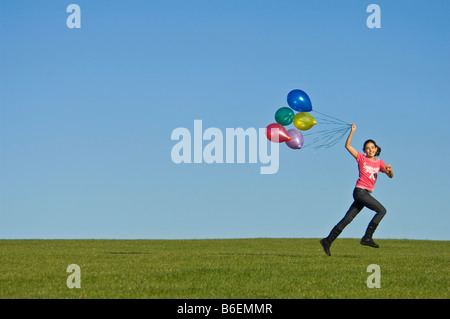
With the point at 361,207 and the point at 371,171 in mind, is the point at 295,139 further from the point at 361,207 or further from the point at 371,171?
the point at 361,207

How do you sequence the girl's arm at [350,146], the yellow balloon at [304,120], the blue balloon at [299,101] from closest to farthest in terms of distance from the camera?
the girl's arm at [350,146]
the blue balloon at [299,101]
the yellow balloon at [304,120]

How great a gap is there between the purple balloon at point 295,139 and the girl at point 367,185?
6.89ft

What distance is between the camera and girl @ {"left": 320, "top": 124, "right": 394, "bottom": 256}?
1507cm

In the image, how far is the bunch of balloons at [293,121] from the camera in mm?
16453

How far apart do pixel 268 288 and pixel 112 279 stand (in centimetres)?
288

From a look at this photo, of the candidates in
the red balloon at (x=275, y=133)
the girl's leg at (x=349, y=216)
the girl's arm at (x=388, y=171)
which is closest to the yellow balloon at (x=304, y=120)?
the red balloon at (x=275, y=133)

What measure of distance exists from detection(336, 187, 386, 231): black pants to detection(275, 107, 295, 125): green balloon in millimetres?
2758

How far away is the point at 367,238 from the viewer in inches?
605

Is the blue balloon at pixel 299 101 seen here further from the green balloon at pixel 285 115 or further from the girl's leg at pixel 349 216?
the girl's leg at pixel 349 216

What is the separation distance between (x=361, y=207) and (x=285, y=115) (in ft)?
10.4

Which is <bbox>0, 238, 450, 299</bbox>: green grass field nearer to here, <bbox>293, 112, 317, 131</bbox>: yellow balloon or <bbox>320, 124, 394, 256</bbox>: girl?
<bbox>320, 124, 394, 256</bbox>: girl

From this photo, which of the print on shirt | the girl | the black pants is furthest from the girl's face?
the black pants
